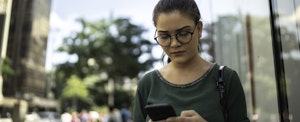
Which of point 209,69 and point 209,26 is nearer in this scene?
point 209,69

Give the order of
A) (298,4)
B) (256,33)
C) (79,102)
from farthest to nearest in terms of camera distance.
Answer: (79,102) < (256,33) < (298,4)

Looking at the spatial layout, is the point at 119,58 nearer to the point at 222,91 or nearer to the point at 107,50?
the point at 107,50

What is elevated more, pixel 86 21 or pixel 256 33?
pixel 86 21

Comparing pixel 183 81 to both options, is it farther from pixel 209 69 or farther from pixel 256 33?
pixel 256 33

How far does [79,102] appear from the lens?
46688mm

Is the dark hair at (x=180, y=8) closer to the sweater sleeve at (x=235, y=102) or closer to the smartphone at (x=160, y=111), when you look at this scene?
the sweater sleeve at (x=235, y=102)

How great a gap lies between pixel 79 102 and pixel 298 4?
4637 centimetres

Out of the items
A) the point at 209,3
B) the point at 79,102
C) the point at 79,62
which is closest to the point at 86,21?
the point at 79,62

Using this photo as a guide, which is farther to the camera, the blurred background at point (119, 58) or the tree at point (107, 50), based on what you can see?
the tree at point (107, 50)

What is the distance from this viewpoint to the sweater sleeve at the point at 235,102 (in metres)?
1.25

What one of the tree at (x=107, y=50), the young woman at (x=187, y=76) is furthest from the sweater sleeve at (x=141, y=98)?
the tree at (x=107, y=50)

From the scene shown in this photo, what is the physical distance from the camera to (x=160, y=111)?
112 cm

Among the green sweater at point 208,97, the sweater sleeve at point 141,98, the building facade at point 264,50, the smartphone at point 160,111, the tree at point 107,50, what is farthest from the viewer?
the tree at point 107,50

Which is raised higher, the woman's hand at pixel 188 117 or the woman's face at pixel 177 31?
the woman's face at pixel 177 31
